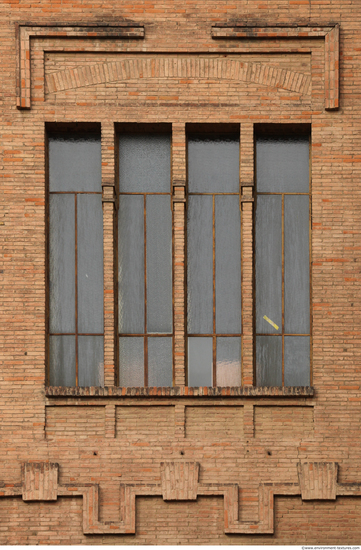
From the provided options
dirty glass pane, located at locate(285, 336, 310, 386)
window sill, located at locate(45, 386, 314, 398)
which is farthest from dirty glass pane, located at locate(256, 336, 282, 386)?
window sill, located at locate(45, 386, 314, 398)

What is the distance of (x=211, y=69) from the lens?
1003 cm

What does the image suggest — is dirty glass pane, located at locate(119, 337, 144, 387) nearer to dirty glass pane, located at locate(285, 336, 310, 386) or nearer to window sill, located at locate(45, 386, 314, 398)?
window sill, located at locate(45, 386, 314, 398)

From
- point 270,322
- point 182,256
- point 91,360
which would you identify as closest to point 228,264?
point 182,256

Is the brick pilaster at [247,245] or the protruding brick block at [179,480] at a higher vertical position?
the brick pilaster at [247,245]

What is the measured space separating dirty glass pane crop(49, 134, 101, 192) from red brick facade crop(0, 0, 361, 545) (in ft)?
1.22

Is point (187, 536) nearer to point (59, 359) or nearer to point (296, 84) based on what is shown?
point (59, 359)

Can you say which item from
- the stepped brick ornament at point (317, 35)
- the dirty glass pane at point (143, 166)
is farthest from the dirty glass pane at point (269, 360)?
the stepped brick ornament at point (317, 35)

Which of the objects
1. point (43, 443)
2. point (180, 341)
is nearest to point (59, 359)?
point (43, 443)

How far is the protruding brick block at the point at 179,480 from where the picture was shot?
30.9 feet

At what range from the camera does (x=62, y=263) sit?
1021 centimetres

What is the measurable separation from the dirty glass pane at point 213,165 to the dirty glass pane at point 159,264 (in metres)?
0.64

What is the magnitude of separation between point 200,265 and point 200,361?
1604 mm

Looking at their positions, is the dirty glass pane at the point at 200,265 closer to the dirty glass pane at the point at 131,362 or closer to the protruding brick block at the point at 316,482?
the dirty glass pane at the point at 131,362

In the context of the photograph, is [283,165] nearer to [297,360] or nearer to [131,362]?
[297,360]
